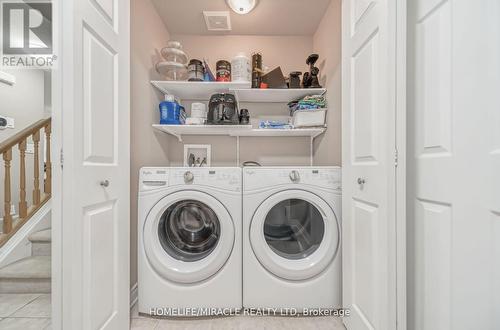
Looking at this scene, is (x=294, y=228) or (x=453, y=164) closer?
(x=453, y=164)

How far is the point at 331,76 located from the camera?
179 centimetres

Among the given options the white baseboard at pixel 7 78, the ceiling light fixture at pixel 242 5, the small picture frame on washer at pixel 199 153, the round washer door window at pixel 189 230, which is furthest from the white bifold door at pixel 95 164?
the white baseboard at pixel 7 78

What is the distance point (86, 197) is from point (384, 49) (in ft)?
4.33

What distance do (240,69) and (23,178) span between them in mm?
1969

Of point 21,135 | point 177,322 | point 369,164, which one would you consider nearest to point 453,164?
point 369,164

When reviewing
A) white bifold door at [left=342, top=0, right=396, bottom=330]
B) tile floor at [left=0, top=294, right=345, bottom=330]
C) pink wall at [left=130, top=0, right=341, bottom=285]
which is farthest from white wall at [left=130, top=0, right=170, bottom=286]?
white bifold door at [left=342, top=0, right=396, bottom=330]

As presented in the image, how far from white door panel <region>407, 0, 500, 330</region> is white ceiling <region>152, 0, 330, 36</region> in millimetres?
1183

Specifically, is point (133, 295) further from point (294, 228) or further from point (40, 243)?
point (294, 228)

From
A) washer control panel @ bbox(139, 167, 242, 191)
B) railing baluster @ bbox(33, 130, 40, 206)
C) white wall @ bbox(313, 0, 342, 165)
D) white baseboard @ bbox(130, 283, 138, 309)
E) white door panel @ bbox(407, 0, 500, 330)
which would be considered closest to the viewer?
white door panel @ bbox(407, 0, 500, 330)

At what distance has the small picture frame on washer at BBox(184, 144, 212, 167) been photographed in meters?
2.21

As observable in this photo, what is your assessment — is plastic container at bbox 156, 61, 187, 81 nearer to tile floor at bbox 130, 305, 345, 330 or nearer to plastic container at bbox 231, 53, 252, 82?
plastic container at bbox 231, 53, 252, 82

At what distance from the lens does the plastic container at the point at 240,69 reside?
1796mm

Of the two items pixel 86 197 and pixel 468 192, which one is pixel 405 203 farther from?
pixel 86 197

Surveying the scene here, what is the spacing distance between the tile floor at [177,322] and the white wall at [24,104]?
3.02 feet
